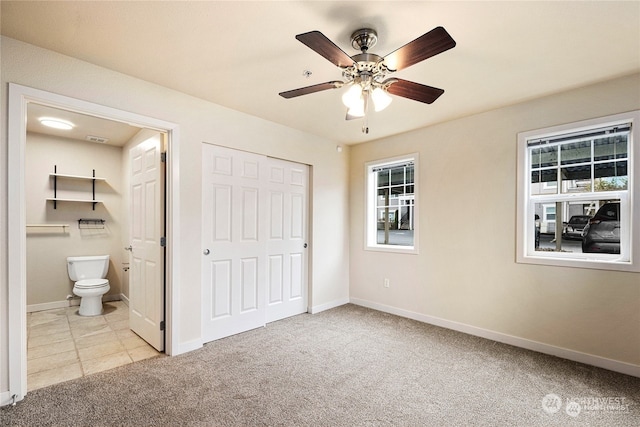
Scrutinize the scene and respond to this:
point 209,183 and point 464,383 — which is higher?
point 209,183

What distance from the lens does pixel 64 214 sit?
427 cm

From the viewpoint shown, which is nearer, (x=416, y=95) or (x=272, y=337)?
(x=416, y=95)

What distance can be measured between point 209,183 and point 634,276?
3.87m

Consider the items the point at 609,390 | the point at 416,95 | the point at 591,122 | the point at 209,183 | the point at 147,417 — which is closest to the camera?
the point at 147,417

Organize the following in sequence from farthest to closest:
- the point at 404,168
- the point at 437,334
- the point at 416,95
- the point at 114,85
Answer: the point at 404,168 → the point at 437,334 → the point at 114,85 → the point at 416,95

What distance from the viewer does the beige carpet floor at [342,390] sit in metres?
1.90

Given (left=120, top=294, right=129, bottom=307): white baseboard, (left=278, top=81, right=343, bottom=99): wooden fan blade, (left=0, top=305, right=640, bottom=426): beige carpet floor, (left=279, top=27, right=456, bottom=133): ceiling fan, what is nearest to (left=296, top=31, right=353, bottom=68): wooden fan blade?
(left=279, top=27, right=456, bottom=133): ceiling fan

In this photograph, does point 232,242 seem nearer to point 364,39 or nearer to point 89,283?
point 89,283

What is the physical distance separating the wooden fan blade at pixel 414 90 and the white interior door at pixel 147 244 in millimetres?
2233

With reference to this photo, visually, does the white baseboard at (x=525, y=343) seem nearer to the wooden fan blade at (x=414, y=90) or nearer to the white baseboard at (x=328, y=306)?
the white baseboard at (x=328, y=306)

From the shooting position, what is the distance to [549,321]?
9.27 ft

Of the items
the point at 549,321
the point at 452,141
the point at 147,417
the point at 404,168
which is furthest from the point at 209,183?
the point at 549,321

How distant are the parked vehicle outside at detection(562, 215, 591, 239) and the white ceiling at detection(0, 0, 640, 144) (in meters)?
1.20

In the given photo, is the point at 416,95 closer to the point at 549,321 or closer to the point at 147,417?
the point at 549,321
